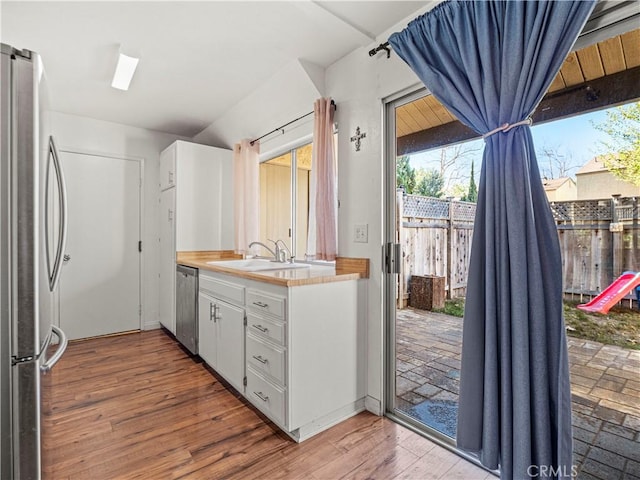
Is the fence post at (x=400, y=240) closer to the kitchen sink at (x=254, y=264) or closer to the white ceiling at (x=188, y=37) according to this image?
the kitchen sink at (x=254, y=264)

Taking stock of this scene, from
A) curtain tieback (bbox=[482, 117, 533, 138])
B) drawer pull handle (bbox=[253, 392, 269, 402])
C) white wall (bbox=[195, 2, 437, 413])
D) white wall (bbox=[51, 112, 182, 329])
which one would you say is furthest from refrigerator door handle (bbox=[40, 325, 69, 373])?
white wall (bbox=[51, 112, 182, 329])

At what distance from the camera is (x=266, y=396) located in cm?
200

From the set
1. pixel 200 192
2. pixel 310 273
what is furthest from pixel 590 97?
pixel 200 192

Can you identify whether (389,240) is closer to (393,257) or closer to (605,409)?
(393,257)

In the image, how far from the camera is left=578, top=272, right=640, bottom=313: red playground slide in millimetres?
1297

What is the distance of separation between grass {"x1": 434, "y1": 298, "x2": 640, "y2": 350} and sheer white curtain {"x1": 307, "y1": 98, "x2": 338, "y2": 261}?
4.45 ft

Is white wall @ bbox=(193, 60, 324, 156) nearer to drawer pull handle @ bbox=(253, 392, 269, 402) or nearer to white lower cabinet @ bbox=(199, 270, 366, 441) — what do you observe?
white lower cabinet @ bbox=(199, 270, 366, 441)

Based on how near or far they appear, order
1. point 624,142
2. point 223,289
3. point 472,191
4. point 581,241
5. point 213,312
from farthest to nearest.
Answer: point 213,312 → point 223,289 → point 472,191 → point 581,241 → point 624,142

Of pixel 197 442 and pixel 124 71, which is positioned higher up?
pixel 124 71

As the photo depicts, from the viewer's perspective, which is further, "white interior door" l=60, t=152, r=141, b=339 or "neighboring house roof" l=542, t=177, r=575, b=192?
"white interior door" l=60, t=152, r=141, b=339

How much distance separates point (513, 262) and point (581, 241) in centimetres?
34

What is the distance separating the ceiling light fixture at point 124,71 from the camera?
2.40 m

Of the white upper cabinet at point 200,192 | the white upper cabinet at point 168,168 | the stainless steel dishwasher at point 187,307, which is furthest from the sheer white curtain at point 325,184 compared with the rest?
the white upper cabinet at point 168,168

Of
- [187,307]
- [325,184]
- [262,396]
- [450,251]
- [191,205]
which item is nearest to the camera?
[450,251]
